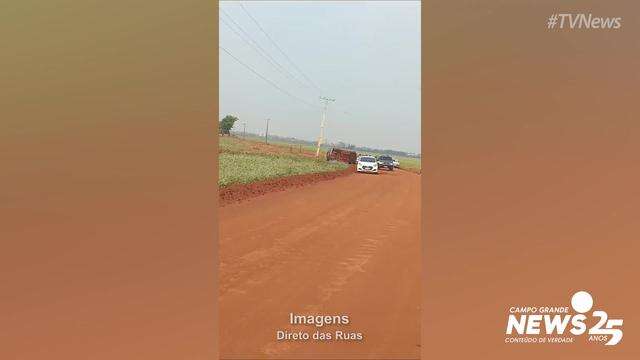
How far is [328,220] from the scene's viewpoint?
10.9m

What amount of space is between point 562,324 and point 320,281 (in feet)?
10.0

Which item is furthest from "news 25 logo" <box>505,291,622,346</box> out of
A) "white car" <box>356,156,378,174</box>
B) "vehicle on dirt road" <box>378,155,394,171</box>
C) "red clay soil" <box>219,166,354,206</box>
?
"vehicle on dirt road" <box>378,155,394,171</box>

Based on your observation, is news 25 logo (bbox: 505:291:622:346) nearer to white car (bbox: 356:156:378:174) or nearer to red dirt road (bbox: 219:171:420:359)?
red dirt road (bbox: 219:171:420:359)

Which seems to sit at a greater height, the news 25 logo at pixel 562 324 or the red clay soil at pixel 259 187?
the red clay soil at pixel 259 187

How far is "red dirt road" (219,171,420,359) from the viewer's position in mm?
4816

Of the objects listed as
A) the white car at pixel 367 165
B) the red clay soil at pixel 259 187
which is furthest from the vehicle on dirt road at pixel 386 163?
the red clay soil at pixel 259 187

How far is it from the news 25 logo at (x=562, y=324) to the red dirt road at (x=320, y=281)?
1.06m

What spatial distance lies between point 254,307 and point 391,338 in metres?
1.70

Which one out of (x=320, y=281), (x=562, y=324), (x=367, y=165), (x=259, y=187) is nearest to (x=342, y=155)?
(x=367, y=165)

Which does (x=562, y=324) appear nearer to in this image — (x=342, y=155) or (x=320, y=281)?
(x=320, y=281)

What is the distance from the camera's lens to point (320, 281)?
6336 millimetres

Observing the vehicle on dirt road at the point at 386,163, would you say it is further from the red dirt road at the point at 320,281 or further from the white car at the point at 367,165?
the red dirt road at the point at 320,281

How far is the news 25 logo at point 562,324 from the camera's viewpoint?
434 cm

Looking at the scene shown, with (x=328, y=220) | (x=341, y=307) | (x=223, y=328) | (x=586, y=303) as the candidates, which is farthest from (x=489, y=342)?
(x=328, y=220)
